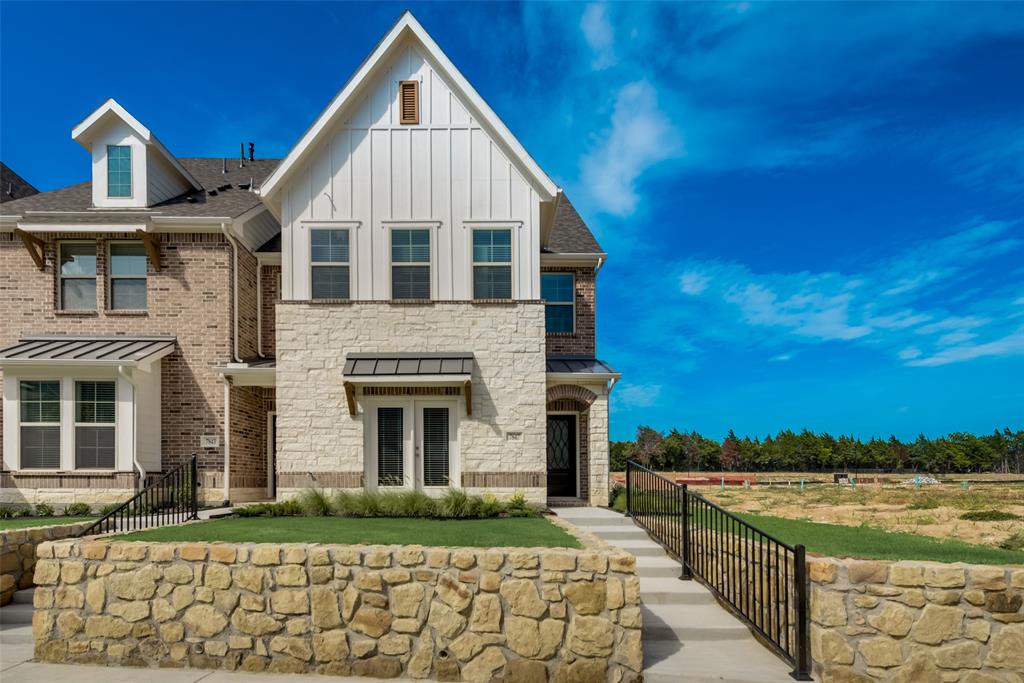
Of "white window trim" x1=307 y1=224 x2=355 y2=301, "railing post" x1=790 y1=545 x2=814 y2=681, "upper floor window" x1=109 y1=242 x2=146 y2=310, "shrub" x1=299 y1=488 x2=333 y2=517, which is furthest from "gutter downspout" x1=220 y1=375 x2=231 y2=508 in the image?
"railing post" x1=790 y1=545 x2=814 y2=681

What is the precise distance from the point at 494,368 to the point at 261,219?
23.8 ft

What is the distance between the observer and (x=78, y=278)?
1577 centimetres

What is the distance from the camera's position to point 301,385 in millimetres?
14117

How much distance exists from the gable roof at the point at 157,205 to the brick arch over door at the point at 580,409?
8.14 meters

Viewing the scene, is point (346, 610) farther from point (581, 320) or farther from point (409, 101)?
point (581, 320)

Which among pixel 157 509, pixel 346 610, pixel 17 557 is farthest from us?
pixel 157 509

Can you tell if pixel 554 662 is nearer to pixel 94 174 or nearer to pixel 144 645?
pixel 144 645

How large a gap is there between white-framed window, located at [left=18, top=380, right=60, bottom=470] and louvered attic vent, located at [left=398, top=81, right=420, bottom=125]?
8.95 m

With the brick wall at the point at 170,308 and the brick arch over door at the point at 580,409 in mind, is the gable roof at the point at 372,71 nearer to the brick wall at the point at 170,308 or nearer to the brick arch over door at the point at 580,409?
the brick wall at the point at 170,308

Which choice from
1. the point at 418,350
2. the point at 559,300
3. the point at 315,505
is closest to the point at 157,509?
the point at 315,505

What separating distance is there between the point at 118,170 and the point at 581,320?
37.9 ft

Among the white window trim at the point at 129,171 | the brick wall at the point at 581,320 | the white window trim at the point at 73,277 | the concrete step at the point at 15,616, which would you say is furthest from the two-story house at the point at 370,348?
the concrete step at the point at 15,616

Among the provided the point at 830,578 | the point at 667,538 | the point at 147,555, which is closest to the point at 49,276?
the point at 147,555

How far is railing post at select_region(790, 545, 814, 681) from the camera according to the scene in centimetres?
654
